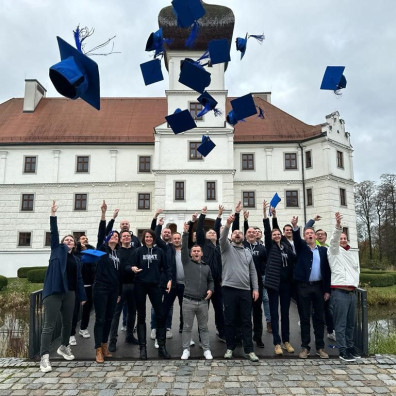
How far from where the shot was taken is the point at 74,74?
181 inches

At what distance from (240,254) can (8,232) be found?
2317 cm

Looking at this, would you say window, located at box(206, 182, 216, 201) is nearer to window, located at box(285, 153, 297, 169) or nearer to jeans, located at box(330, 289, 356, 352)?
window, located at box(285, 153, 297, 169)

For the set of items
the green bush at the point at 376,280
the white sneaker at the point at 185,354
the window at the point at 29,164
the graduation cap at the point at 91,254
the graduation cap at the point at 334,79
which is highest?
the window at the point at 29,164

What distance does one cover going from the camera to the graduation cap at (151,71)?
7.79m

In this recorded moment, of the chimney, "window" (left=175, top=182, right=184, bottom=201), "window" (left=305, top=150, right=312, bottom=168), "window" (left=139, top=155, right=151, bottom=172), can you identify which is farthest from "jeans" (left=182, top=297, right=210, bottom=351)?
the chimney

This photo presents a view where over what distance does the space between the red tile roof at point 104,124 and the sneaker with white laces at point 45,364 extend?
21.1 m

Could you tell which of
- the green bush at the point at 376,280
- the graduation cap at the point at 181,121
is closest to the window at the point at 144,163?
the green bush at the point at 376,280

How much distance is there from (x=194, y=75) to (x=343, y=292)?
5034 millimetres

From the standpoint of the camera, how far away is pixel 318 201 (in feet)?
81.6

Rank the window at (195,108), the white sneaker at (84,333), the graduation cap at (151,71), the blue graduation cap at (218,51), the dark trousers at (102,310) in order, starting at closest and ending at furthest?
the dark trousers at (102,310)
the white sneaker at (84,333)
the blue graduation cap at (218,51)
the graduation cap at (151,71)
the window at (195,108)

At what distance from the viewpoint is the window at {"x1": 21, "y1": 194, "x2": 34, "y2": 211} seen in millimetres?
25188

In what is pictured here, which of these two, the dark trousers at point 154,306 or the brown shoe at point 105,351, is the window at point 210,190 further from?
the brown shoe at point 105,351

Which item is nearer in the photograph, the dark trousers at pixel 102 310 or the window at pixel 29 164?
the dark trousers at pixel 102 310

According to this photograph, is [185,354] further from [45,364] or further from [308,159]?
[308,159]
